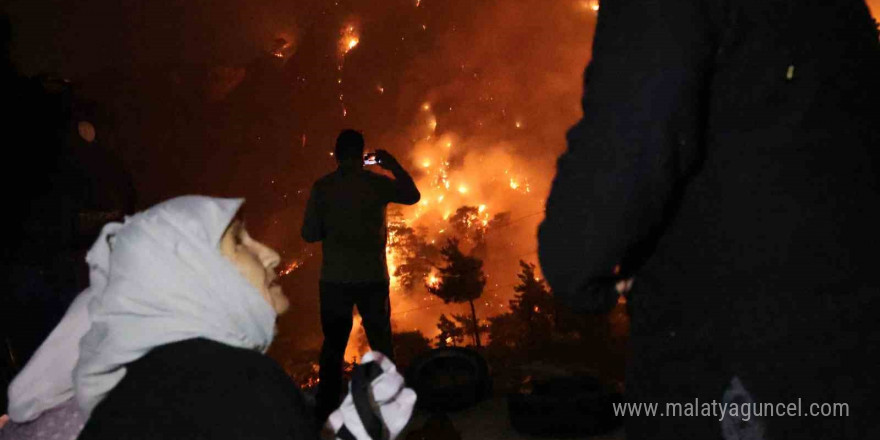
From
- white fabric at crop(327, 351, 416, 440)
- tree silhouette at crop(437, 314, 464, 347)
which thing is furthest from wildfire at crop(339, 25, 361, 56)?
white fabric at crop(327, 351, 416, 440)

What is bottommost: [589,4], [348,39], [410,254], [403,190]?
[403,190]

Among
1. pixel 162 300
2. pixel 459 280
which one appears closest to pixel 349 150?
pixel 162 300

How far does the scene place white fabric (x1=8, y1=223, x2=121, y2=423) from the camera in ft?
5.35

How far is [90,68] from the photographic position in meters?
10.7

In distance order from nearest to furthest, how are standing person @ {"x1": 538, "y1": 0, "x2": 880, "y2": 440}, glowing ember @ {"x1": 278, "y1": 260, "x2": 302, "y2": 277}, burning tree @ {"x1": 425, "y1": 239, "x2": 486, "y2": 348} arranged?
standing person @ {"x1": 538, "y1": 0, "x2": 880, "y2": 440}, burning tree @ {"x1": 425, "y1": 239, "x2": 486, "y2": 348}, glowing ember @ {"x1": 278, "y1": 260, "x2": 302, "y2": 277}

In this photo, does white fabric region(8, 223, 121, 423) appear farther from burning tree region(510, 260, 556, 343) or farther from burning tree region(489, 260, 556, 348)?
burning tree region(510, 260, 556, 343)

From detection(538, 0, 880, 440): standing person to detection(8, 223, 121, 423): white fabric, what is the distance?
4.61ft

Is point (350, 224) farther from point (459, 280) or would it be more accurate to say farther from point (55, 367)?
point (459, 280)

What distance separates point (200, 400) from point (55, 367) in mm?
717

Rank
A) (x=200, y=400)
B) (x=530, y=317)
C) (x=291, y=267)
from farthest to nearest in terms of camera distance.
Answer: (x=291, y=267) → (x=530, y=317) → (x=200, y=400)

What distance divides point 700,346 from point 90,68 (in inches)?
504

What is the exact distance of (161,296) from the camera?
143cm

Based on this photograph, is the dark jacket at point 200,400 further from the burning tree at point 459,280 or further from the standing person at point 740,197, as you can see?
the burning tree at point 459,280

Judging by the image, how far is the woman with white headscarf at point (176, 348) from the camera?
4.32 feet
